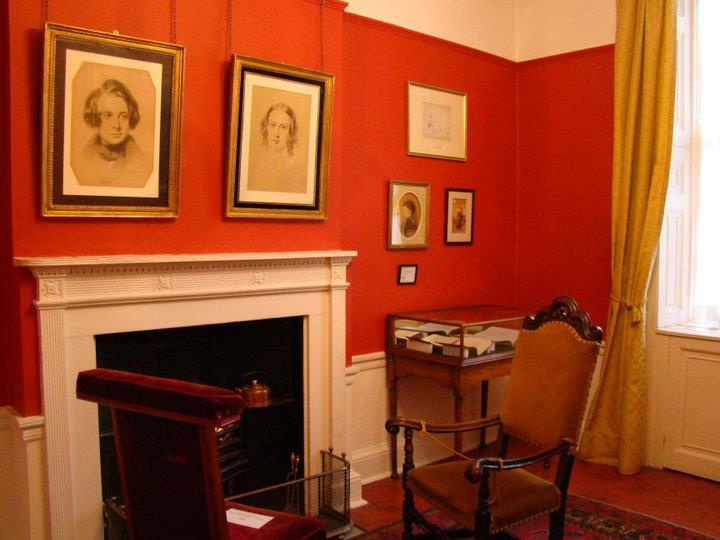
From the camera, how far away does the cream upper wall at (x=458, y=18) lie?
12.2 ft

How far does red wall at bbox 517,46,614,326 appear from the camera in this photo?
4.12 metres

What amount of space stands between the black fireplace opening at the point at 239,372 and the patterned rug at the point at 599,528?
2.12 ft

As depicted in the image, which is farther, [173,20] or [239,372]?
[239,372]

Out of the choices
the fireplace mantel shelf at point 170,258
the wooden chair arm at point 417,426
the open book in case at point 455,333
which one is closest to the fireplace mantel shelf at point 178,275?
the fireplace mantel shelf at point 170,258

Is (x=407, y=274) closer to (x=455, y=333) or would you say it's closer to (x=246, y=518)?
(x=455, y=333)

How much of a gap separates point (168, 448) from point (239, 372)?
4.33ft

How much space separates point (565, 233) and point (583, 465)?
5.13 feet

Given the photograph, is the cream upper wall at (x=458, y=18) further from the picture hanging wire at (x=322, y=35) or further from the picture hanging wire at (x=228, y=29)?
the picture hanging wire at (x=228, y=29)

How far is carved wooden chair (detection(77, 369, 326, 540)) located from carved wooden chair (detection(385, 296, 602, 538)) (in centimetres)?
94

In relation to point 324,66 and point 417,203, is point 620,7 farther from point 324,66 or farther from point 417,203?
point 324,66

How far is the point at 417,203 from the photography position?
12.8ft

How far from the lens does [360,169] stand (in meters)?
3.63

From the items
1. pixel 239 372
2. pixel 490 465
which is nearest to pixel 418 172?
pixel 239 372

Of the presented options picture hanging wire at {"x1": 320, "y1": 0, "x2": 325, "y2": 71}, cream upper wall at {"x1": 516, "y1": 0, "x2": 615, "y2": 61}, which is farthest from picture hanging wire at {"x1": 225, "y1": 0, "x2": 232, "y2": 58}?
cream upper wall at {"x1": 516, "y1": 0, "x2": 615, "y2": 61}
